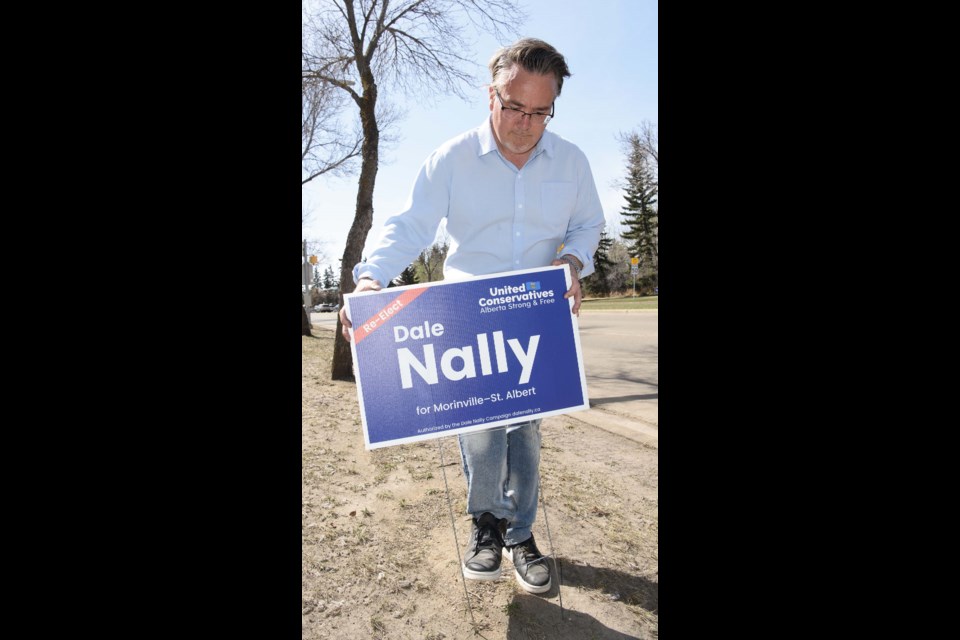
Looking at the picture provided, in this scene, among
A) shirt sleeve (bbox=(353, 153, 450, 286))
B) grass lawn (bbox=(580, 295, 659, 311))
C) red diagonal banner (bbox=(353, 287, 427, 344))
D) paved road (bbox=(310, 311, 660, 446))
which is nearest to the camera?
red diagonal banner (bbox=(353, 287, 427, 344))

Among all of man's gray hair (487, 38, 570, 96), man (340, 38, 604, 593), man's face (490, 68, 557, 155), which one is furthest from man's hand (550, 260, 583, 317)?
man's gray hair (487, 38, 570, 96)

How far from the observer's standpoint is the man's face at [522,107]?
2033 millimetres

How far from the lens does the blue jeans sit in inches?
90.4

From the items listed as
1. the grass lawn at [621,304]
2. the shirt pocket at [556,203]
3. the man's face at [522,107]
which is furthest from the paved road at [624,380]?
the grass lawn at [621,304]

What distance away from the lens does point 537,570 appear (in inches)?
89.5

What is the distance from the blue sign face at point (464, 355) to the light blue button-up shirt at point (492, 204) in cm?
27

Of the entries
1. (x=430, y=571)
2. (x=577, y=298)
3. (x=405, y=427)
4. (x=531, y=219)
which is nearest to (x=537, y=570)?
(x=430, y=571)

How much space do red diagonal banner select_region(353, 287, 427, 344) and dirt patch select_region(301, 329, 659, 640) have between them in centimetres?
75

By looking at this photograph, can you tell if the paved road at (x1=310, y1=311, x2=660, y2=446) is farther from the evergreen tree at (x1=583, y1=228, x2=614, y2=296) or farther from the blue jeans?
the evergreen tree at (x1=583, y1=228, x2=614, y2=296)

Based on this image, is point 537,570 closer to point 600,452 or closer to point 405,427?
point 405,427

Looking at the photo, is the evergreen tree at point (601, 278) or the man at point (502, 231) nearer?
the man at point (502, 231)

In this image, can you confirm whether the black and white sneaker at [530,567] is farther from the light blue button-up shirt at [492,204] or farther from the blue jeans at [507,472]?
the light blue button-up shirt at [492,204]

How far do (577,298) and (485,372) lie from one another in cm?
50

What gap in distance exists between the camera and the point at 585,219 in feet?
7.88
